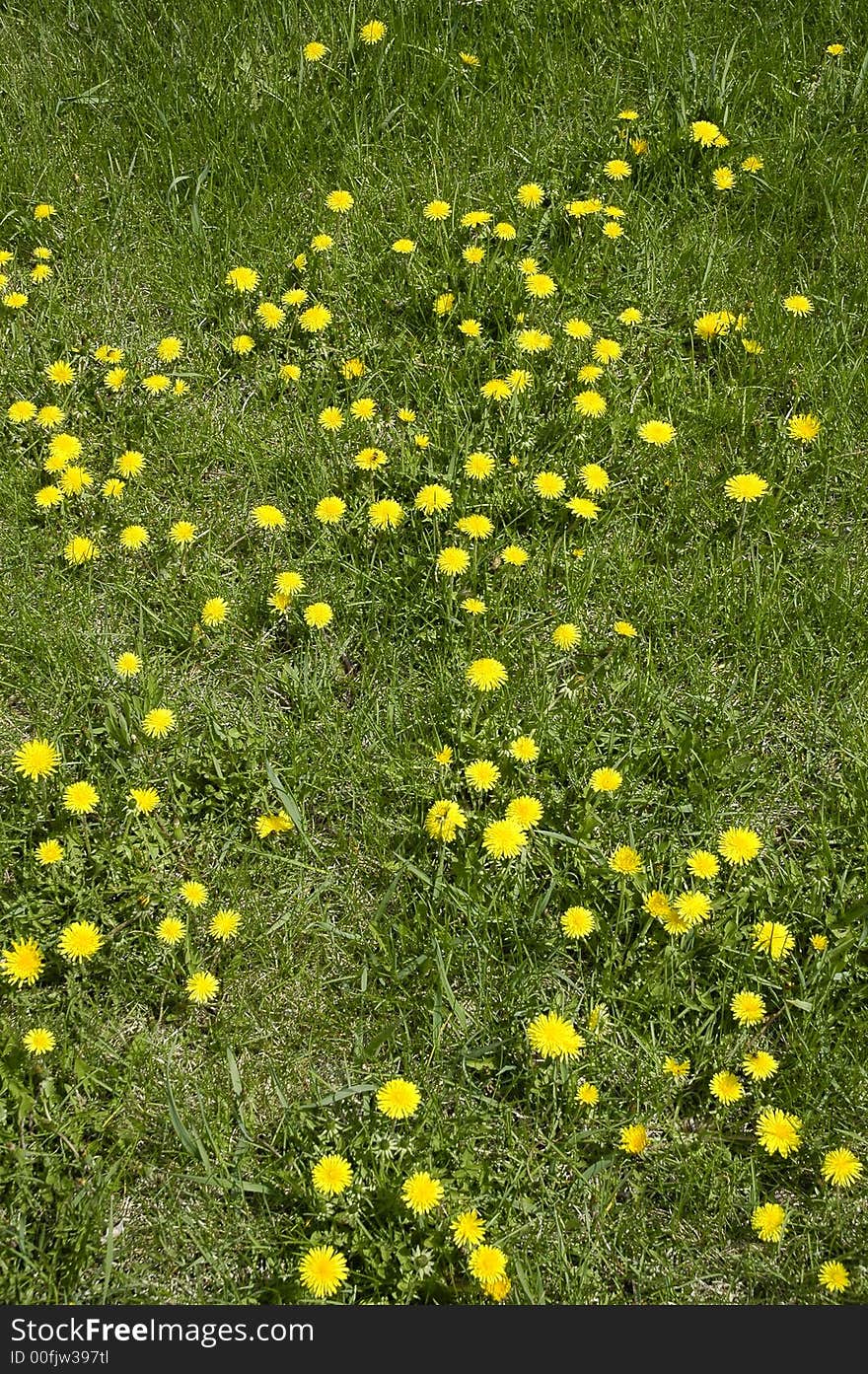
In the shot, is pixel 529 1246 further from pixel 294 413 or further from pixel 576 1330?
pixel 294 413

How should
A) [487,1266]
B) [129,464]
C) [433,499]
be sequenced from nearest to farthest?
[487,1266] < [433,499] < [129,464]

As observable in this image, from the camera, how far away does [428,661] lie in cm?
295

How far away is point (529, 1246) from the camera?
2.23 m

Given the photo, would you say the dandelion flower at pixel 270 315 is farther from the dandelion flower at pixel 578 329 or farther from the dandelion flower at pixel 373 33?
the dandelion flower at pixel 373 33

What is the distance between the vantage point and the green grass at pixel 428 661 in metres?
2.31

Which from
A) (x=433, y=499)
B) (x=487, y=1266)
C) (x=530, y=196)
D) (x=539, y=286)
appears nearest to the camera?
(x=487, y=1266)

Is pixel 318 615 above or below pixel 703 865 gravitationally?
above

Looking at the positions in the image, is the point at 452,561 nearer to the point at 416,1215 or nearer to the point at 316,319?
the point at 316,319

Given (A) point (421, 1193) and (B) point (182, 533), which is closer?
(A) point (421, 1193)

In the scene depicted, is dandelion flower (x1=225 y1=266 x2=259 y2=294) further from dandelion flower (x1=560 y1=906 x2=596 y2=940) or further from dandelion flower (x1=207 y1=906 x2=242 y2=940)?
dandelion flower (x1=560 y1=906 x2=596 y2=940)

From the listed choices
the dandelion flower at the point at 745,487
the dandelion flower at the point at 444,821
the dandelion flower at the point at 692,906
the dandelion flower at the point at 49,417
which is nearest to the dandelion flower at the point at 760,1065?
the dandelion flower at the point at 692,906

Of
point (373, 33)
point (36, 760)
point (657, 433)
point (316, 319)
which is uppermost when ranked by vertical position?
point (373, 33)

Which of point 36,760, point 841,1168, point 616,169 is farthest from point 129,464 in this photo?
point 841,1168

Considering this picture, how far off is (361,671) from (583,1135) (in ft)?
3.89
